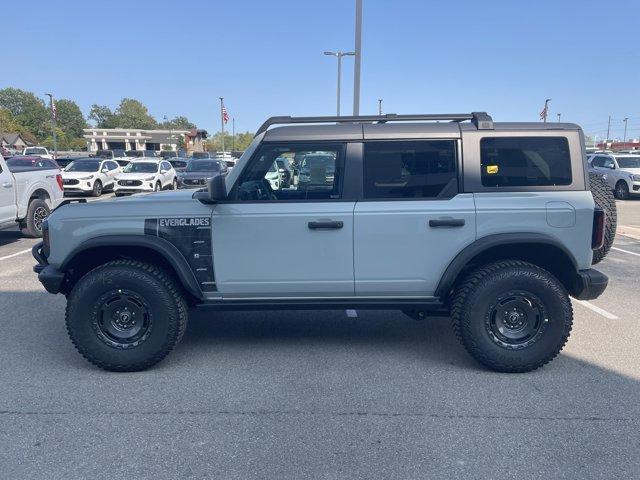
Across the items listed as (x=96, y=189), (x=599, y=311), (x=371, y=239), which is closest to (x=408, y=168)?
(x=371, y=239)

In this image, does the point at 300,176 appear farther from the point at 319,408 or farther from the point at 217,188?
the point at 319,408

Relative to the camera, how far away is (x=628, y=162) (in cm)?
2006

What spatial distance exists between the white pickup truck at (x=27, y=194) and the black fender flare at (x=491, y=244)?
8657 millimetres

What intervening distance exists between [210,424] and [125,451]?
54cm

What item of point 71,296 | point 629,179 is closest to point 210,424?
point 71,296

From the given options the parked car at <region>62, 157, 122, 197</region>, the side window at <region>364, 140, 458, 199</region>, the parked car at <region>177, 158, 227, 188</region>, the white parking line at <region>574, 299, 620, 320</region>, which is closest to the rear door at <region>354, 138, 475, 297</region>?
the side window at <region>364, 140, 458, 199</region>

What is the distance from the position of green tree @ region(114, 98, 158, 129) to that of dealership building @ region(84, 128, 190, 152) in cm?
5117

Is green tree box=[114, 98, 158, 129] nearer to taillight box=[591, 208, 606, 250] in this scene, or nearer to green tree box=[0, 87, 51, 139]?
green tree box=[0, 87, 51, 139]

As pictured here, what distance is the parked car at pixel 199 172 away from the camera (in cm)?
1891

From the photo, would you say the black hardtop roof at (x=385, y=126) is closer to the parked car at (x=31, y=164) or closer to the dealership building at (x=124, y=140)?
the parked car at (x=31, y=164)

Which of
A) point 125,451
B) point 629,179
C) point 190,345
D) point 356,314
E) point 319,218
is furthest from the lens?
point 629,179

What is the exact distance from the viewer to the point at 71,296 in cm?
412

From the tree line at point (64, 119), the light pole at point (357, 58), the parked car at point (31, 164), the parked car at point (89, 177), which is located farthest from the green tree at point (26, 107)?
the light pole at point (357, 58)

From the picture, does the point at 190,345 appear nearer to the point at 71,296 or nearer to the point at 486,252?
the point at 71,296
